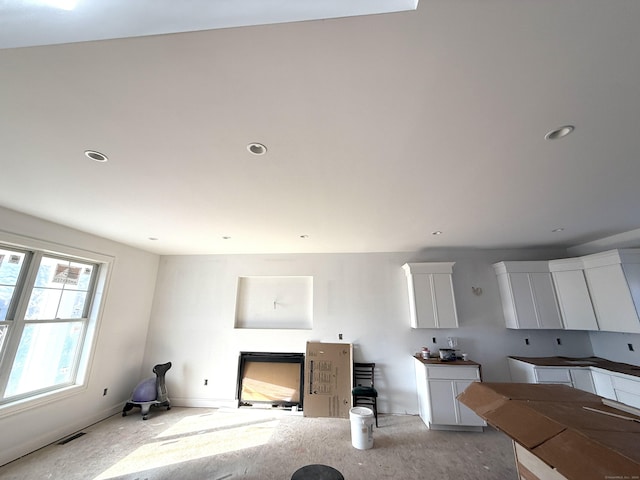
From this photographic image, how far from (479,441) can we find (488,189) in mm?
3233

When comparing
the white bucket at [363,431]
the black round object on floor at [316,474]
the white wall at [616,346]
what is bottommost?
the white bucket at [363,431]

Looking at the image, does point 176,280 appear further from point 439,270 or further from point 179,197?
point 439,270

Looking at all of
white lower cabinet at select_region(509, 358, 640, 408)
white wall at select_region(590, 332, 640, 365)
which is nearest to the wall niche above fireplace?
white lower cabinet at select_region(509, 358, 640, 408)

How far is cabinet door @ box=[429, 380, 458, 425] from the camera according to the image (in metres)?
3.47

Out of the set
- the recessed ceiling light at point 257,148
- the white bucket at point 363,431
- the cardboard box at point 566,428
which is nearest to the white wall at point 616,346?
the cardboard box at point 566,428

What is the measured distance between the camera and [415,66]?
3.80ft

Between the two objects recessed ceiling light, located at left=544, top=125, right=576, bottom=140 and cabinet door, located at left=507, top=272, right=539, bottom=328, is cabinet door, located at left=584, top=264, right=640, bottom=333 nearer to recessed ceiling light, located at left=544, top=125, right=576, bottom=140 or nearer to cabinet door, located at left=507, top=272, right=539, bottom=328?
cabinet door, located at left=507, top=272, right=539, bottom=328

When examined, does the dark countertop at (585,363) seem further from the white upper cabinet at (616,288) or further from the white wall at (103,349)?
the white wall at (103,349)

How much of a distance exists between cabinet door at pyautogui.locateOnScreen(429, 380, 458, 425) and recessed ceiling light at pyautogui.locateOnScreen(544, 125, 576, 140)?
340cm

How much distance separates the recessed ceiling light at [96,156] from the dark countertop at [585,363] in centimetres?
555

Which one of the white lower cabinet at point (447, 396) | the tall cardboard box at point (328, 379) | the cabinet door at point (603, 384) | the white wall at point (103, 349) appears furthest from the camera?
the tall cardboard box at point (328, 379)

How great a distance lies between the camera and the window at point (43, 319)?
289 centimetres

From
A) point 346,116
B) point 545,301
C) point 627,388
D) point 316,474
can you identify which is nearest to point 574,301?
point 545,301

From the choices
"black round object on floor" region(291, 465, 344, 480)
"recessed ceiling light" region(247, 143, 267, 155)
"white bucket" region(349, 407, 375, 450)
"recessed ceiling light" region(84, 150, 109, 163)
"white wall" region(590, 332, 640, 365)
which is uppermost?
"recessed ceiling light" region(84, 150, 109, 163)
